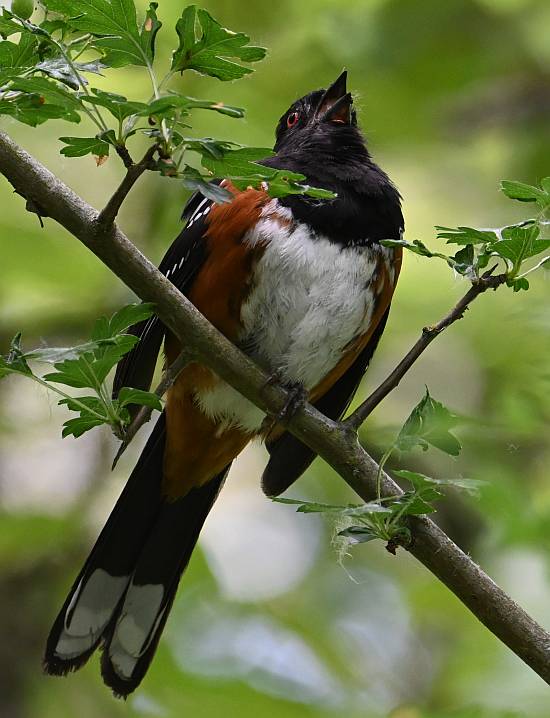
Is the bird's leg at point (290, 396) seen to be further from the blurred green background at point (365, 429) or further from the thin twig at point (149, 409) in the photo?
the blurred green background at point (365, 429)

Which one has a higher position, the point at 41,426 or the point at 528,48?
the point at 528,48

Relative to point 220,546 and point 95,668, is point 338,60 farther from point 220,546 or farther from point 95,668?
point 220,546

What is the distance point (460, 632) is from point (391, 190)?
6.15 ft

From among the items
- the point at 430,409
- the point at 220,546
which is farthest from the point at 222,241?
the point at 220,546

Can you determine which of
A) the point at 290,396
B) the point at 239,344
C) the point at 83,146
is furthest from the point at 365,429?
the point at 83,146

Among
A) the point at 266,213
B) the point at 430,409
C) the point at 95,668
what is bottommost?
the point at 95,668

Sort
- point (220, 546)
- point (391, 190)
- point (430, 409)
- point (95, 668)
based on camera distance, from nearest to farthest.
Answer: point (430, 409) < point (391, 190) < point (95, 668) < point (220, 546)

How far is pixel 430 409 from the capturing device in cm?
216

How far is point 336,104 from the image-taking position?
3.52 m

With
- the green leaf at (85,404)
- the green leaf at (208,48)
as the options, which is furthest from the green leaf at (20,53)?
the green leaf at (85,404)

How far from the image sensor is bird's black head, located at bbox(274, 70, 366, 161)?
338cm

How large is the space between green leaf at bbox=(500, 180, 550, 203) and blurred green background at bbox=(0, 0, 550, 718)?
1.34 meters

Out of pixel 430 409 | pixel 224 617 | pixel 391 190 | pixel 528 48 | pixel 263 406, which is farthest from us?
pixel 528 48

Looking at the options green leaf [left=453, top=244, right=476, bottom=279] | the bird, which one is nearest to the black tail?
the bird
